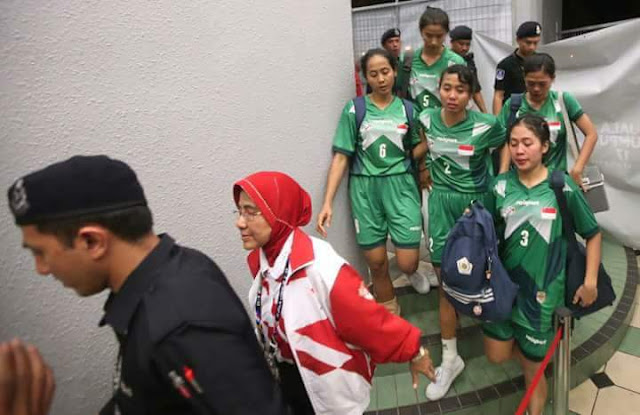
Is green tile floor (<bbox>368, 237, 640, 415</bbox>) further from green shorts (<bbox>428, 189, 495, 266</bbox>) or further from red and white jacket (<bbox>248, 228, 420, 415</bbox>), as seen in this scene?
red and white jacket (<bbox>248, 228, 420, 415</bbox>)

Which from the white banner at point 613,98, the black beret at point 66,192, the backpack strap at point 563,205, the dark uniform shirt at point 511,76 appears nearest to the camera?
the black beret at point 66,192

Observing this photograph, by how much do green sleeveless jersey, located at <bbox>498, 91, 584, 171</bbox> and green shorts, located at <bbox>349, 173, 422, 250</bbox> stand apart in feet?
2.44

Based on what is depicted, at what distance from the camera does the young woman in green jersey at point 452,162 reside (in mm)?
2385

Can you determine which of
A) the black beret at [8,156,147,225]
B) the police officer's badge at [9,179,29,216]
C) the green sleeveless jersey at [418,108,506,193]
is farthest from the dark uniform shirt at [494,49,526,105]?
the police officer's badge at [9,179,29,216]

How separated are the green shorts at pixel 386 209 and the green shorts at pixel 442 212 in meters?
0.17

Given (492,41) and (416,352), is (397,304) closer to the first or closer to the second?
(416,352)

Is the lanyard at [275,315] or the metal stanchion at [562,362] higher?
the lanyard at [275,315]

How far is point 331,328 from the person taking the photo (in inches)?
55.4

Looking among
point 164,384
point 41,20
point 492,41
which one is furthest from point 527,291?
point 492,41

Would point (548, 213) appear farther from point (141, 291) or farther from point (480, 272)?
point (141, 291)

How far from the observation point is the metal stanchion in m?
1.82

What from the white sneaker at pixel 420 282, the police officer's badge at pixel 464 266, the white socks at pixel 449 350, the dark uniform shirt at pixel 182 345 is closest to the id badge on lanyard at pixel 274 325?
the dark uniform shirt at pixel 182 345

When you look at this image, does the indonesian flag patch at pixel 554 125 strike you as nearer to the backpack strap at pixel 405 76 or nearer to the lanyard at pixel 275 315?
the backpack strap at pixel 405 76

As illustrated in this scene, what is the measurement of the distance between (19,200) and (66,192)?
10 cm
